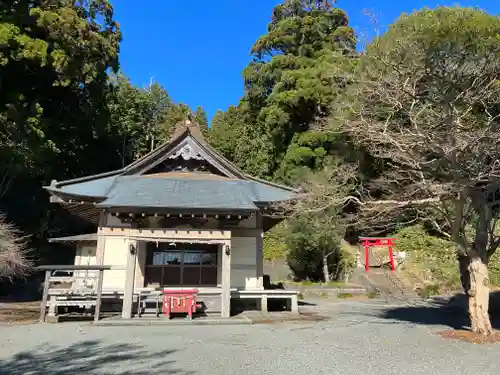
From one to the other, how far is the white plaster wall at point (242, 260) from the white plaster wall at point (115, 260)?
3.40 m

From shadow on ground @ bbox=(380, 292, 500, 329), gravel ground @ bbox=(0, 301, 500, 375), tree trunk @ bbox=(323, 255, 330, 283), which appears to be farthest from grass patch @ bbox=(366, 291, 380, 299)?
gravel ground @ bbox=(0, 301, 500, 375)

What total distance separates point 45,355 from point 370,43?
967 centimetres

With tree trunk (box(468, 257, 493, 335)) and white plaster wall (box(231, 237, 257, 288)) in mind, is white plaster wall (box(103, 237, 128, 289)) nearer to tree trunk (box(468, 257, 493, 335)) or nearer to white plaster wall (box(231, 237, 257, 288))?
white plaster wall (box(231, 237, 257, 288))

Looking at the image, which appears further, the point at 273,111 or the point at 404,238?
the point at 273,111

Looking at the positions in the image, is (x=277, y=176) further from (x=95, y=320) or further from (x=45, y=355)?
(x=45, y=355)

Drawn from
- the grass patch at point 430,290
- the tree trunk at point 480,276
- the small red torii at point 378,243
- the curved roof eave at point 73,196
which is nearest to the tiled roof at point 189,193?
the curved roof eave at point 73,196

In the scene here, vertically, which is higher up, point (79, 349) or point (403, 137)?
point (403, 137)

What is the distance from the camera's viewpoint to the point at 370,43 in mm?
9977

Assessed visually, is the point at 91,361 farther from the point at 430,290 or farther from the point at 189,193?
the point at 430,290

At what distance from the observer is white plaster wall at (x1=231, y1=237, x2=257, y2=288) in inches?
507

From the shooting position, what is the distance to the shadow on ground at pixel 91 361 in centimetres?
561

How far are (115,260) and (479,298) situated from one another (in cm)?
979

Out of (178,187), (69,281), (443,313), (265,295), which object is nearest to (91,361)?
(69,281)

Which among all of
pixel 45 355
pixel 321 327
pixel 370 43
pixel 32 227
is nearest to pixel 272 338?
pixel 321 327
